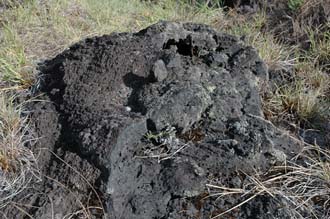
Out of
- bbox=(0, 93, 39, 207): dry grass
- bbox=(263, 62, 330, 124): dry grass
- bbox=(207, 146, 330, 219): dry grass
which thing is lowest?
bbox=(263, 62, 330, 124): dry grass

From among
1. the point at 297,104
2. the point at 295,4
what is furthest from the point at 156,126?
the point at 295,4

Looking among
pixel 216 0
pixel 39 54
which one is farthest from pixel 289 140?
pixel 216 0

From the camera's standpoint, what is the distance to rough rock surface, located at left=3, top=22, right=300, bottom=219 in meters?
2.01

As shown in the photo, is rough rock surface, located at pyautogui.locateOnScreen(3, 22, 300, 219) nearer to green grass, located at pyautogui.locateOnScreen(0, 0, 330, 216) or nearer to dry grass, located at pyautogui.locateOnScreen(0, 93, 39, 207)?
dry grass, located at pyautogui.locateOnScreen(0, 93, 39, 207)

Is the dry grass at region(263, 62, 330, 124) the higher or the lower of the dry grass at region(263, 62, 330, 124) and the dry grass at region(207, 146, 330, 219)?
the lower

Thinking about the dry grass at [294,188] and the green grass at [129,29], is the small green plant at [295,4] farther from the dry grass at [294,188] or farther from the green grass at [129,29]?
the dry grass at [294,188]

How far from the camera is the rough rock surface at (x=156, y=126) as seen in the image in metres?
2.01

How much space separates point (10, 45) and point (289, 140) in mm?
1887

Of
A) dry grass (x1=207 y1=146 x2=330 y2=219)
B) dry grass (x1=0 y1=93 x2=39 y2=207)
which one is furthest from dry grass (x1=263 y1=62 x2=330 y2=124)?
dry grass (x1=0 y1=93 x2=39 y2=207)

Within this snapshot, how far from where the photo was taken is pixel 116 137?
6.82 feet

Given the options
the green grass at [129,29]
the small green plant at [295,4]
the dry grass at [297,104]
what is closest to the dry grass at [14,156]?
the green grass at [129,29]

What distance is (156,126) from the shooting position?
2223 mm

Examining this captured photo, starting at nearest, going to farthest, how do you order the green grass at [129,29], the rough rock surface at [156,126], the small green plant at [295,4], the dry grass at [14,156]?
1. the rough rock surface at [156,126]
2. the dry grass at [14,156]
3. the green grass at [129,29]
4. the small green plant at [295,4]

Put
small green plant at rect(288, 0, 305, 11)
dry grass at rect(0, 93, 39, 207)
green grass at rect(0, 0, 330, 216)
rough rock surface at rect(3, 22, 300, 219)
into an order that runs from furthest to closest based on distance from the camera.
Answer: small green plant at rect(288, 0, 305, 11), green grass at rect(0, 0, 330, 216), dry grass at rect(0, 93, 39, 207), rough rock surface at rect(3, 22, 300, 219)
